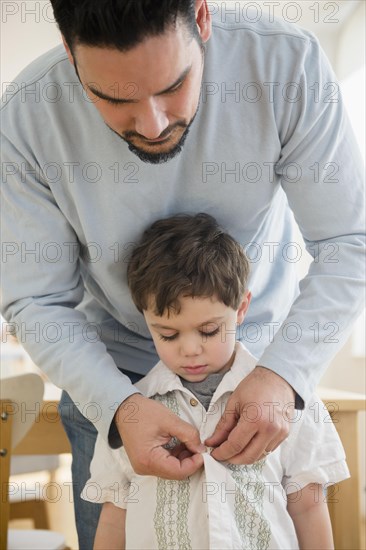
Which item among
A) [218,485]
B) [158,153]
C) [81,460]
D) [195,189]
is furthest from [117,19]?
[81,460]

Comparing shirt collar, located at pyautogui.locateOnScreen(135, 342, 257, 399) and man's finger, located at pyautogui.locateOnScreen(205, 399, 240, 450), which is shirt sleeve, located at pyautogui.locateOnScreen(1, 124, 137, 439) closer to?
shirt collar, located at pyautogui.locateOnScreen(135, 342, 257, 399)

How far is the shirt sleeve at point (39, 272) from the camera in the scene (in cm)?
141

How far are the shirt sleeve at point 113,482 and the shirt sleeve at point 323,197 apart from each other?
0.36 m

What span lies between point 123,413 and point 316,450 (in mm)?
342

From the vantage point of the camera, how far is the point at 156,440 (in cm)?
126

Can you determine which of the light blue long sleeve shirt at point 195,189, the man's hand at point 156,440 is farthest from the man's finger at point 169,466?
the light blue long sleeve shirt at point 195,189

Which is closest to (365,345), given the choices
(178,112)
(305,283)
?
(305,283)

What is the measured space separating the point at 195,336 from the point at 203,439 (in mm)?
171

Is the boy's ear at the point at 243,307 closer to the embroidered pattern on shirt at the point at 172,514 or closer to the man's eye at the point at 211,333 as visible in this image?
the man's eye at the point at 211,333

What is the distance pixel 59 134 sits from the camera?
1425mm

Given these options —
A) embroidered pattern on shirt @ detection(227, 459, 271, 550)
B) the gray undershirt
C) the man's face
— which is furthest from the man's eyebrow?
embroidered pattern on shirt @ detection(227, 459, 271, 550)

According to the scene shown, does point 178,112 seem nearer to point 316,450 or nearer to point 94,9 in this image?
point 94,9

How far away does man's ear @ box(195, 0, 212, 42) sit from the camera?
1229 mm

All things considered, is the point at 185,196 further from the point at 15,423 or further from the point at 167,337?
the point at 15,423
